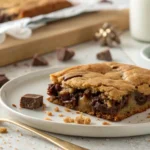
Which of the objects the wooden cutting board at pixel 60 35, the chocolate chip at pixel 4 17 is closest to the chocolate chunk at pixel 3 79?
the wooden cutting board at pixel 60 35

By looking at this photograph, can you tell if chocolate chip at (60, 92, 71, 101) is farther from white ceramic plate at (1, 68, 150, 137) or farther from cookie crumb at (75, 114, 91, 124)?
cookie crumb at (75, 114, 91, 124)

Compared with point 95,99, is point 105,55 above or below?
below

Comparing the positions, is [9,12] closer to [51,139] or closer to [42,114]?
[42,114]

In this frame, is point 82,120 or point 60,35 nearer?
point 82,120

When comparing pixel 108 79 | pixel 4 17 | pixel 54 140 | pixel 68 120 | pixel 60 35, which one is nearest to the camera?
pixel 54 140

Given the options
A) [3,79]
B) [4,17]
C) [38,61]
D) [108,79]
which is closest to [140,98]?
[108,79]

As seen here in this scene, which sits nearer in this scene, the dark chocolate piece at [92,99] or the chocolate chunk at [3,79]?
the dark chocolate piece at [92,99]

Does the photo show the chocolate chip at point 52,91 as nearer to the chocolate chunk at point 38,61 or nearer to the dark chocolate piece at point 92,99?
the dark chocolate piece at point 92,99

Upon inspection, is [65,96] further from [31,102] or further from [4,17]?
[4,17]
